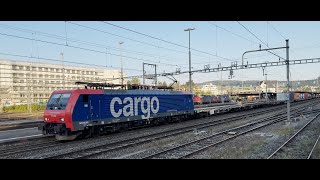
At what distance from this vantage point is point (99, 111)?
19250 mm

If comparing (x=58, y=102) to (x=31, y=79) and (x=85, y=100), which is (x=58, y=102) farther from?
(x=31, y=79)

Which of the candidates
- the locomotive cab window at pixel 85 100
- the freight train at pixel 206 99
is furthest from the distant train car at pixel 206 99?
the locomotive cab window at pixel 85 100

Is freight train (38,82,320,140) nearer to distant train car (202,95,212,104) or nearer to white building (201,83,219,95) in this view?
distant train car (202,95,212,104)

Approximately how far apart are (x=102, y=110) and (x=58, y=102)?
8.98ft

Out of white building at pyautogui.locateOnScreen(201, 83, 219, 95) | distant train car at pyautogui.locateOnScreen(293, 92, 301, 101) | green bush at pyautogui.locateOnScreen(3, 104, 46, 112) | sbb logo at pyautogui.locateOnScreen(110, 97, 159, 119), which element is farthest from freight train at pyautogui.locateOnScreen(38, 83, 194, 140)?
white building at pyautogui.locateOnScreen(201, 83, 219, 95)

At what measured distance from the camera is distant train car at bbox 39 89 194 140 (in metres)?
17.5

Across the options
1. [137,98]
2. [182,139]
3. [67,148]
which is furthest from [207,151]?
[137,98]

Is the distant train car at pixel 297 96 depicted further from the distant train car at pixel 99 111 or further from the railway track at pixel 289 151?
the railway track at pixel 289 151

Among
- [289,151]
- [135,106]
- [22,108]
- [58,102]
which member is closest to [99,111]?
[58,102]

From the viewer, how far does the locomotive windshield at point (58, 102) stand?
58.3 ft
